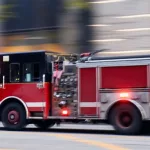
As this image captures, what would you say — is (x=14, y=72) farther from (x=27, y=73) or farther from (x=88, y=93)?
(x=88, y=93)

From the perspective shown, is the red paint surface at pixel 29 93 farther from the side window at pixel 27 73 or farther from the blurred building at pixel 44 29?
the blurred building at pixel 44 29

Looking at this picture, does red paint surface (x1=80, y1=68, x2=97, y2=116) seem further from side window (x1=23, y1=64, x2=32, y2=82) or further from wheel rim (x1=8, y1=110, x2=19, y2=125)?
wheel rim (x1=8, y1=110, x2=19, y2=125)

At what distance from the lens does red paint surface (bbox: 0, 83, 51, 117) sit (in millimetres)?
16250

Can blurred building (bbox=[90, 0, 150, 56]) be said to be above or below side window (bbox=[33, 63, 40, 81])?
Answer: above

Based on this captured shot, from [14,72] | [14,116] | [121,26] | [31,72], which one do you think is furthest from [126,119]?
[121,26]

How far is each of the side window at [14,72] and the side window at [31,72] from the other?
23 cm

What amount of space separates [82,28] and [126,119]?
12266mm

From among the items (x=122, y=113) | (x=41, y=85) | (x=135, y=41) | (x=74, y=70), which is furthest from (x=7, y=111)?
(x=135, y=41)

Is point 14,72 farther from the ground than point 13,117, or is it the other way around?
point 14,72

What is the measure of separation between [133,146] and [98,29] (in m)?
15.1

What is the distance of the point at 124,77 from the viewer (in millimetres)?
15086

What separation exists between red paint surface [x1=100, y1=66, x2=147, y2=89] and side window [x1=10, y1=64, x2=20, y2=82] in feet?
9.63

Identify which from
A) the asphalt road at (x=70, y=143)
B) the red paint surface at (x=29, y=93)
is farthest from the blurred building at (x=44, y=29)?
the asphalt road at (x=70, y=143)

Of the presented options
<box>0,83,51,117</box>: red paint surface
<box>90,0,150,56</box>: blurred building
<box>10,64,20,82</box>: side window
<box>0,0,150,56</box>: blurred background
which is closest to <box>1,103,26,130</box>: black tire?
<box>0,83,51,117</box>: red paint surface
